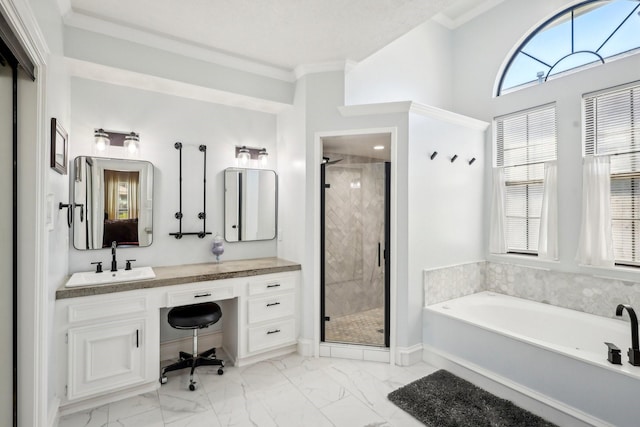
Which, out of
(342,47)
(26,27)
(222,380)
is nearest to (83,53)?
(26,27)

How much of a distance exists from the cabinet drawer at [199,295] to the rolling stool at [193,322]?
0.28ft

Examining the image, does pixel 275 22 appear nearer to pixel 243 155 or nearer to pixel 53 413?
pixel 243 155

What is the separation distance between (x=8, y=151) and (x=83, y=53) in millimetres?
1295

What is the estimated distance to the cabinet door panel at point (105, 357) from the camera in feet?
7.07

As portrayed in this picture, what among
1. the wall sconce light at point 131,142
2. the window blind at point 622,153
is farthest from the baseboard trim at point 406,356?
the wall sconce light at point 131,142

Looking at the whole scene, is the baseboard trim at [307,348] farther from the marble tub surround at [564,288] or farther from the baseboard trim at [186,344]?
the marble tub surround at [564,288]

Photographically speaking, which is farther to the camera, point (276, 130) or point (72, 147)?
point (276, 130)

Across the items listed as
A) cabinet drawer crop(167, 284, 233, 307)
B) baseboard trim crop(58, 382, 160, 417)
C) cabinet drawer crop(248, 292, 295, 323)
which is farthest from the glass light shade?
baseboard trim crop(58, 382, 160, 417)

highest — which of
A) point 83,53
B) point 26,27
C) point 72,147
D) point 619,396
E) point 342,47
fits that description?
point 342,47

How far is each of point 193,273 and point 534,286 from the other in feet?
11.1

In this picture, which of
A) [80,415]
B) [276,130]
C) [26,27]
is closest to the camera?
[26,27]

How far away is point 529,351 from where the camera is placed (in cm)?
227

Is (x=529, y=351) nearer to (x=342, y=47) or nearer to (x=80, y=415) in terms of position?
(x=342, y=47)

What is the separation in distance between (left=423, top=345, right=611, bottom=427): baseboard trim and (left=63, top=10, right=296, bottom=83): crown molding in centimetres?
311
